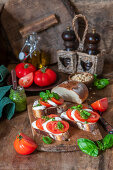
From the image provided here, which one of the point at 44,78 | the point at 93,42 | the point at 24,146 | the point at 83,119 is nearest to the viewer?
the point at 24,146

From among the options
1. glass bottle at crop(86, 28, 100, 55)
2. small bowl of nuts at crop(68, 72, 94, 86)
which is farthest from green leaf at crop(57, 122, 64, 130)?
glass bottle at crop(86, 28, 100, 55)

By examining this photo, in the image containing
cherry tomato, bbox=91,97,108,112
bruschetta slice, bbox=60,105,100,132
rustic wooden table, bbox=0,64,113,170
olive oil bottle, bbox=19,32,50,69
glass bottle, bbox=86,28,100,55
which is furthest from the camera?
olive oil bottle, bbox=19,32,50,69

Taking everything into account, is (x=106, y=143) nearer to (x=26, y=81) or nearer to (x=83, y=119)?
(x=83, y=119)

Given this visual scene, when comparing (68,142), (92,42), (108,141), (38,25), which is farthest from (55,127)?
(38,25)

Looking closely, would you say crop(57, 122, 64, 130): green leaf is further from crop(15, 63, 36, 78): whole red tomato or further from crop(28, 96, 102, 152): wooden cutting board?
crop(15, 63, 36, 78): whole red tomato

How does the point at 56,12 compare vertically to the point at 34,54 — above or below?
above

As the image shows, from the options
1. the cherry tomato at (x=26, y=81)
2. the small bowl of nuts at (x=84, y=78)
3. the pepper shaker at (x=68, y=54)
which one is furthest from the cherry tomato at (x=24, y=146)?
the pepper shaker at (x=68, y=54)
